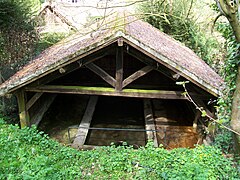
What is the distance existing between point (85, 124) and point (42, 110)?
1.50 metres

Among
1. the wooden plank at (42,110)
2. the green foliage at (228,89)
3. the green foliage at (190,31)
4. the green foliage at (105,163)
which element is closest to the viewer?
the green foliage at (105,163)

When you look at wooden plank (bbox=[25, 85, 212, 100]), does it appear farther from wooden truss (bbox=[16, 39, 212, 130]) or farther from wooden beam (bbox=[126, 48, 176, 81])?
wooden beam (bbox=[126, 48, 176, 81])

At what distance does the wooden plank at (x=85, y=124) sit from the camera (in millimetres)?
5595

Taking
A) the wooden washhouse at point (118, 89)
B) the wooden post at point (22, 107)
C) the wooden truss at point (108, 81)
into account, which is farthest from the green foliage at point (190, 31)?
the wooden post at point (22, 107)

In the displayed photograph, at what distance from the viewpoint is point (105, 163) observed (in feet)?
13.6

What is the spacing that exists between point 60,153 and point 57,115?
3.02 m

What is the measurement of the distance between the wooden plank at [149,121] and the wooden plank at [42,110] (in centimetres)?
300

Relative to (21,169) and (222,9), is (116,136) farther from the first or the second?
(222,9)

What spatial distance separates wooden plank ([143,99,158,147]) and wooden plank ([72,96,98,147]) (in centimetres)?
161

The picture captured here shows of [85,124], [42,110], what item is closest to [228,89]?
[85,124]

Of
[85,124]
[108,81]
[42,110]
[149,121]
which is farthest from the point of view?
[42,110]

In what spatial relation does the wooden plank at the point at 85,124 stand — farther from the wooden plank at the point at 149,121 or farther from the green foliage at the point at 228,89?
the green foliage at the point at 228,89

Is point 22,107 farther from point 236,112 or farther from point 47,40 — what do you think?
point 47,40

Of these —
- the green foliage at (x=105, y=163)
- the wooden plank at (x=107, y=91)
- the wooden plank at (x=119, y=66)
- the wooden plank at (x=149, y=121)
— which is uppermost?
the wooden plank at (x=119, y=66)
